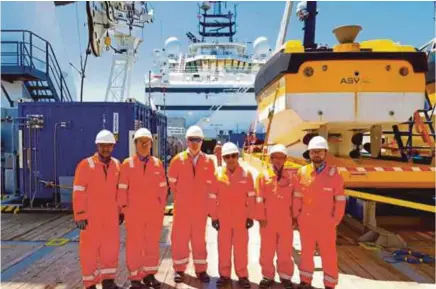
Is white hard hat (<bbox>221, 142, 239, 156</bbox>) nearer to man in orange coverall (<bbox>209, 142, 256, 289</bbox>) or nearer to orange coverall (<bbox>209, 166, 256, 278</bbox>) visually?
man in orange coverall (<bbox>209, 142, 256, 289</bbox>)

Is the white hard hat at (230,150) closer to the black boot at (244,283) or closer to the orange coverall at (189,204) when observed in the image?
the orange coverall at (189,204)

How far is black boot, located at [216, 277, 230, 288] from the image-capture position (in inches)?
143

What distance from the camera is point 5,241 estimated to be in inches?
205

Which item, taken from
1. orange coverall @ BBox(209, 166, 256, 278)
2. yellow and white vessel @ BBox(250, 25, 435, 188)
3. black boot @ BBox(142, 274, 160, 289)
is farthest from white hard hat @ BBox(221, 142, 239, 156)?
yellow and white vessel @ BBox(250, 25, 435, 188)

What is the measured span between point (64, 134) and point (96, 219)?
13.4 ft

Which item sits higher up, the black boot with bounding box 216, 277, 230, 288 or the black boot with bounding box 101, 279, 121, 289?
the black boot with bounding box 101, 279, 121, 289

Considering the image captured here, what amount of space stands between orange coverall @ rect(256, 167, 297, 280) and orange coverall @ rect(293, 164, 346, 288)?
0.14 m

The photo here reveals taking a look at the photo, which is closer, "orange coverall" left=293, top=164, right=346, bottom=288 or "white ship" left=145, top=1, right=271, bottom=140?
"orange coverall" left=293, top=164, right=346, bottom=288

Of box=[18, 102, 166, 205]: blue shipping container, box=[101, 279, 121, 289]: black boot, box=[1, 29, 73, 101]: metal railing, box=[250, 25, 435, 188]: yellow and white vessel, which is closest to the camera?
box=[101, 279, 121, 289]: black boot

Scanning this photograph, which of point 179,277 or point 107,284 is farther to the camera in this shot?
point 179,277

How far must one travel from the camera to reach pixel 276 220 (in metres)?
3.58

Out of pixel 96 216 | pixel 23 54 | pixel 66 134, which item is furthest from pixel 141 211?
pixel 23 54

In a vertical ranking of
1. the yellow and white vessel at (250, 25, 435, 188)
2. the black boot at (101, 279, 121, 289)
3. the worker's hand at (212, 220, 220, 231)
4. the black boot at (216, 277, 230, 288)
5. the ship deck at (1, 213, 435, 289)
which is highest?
the yellow and white vessel at (250, 25, 435, 188)

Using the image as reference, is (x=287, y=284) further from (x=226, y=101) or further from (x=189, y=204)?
(x=226, y=101)
